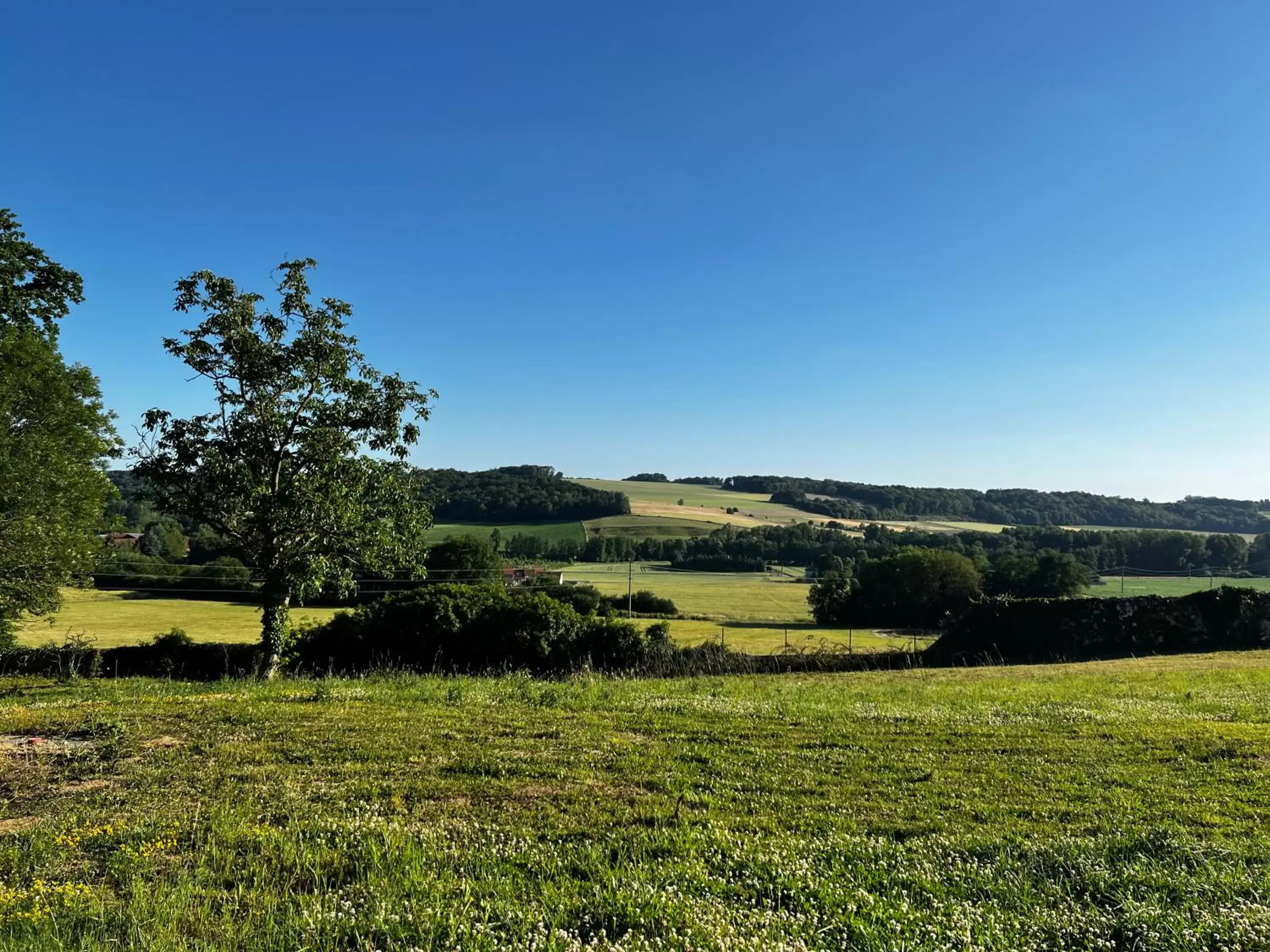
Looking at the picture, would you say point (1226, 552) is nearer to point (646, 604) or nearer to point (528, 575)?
point (646, 604)

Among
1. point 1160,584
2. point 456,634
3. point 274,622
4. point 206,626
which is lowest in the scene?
point 206,626

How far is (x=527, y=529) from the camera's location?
348 ft

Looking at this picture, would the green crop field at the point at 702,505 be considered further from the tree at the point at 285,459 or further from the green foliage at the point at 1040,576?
the tree at the point at 285,459

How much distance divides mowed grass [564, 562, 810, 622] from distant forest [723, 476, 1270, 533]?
46.3 meters

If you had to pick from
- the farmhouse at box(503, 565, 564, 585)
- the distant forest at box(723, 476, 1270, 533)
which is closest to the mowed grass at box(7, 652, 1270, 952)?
the farmhouse at box(503, 565, 564, 585)

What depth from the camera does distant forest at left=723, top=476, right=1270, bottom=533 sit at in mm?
122125

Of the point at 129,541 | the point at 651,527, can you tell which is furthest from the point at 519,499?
the point at 129,541

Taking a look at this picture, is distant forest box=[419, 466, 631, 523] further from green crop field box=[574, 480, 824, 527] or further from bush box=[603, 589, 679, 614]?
bush box=[603, 589, 679, 614]

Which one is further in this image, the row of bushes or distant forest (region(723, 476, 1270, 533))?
distant forest (region(723, 476, 1270, 533))

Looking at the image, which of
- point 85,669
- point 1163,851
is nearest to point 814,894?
point 1163,851

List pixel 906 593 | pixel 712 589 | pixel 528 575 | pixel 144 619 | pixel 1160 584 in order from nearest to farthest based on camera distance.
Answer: pixel 144 619 → pixel 528 575 → pixel 906 593 → pixel 1160 584 → pixel 712 589

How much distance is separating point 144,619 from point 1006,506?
5847 inches

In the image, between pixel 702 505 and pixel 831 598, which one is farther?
pixel 702 505

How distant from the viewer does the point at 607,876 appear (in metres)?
4.31
